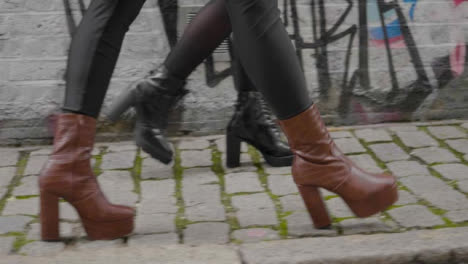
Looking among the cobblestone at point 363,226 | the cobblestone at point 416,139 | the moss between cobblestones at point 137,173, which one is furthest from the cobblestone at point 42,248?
the cobblestone at point 416,139

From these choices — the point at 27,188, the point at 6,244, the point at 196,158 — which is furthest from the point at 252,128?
the point at 6,244

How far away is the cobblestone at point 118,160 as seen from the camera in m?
3.35

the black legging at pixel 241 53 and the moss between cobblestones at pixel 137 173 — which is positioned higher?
the black legging at pixel 241 53

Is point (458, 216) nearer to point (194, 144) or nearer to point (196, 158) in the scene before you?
point (196, 158)

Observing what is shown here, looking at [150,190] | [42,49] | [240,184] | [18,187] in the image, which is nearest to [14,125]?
[42,49]

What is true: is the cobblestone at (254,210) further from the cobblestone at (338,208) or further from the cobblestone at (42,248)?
→ the cobblestone at (42,248)

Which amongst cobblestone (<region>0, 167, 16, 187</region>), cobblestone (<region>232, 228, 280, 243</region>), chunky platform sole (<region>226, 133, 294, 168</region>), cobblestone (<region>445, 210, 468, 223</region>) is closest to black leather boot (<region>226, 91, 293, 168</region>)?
chunky platform sole (<region>226, 133, 294, 168</region>)

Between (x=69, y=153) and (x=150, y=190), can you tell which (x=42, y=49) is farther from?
(x=69, y=153)

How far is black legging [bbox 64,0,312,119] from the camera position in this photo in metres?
2.42

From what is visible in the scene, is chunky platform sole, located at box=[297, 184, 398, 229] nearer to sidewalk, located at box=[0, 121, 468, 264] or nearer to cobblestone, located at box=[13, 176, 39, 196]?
sidewalk, located at box=[0, 121, 468, 264]

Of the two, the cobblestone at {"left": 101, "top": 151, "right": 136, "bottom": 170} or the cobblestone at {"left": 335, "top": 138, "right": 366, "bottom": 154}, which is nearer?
the cobblestone at {"left": 101, "top": 151, "right": 136, "bottom": 170}

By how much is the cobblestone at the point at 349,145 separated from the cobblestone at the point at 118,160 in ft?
3.01

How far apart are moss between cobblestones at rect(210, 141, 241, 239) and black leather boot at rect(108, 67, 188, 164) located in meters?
0.23

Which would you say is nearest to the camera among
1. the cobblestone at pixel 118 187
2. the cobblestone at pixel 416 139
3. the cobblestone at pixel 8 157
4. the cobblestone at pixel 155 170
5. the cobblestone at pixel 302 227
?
the cobblestone at pixel 302 227
